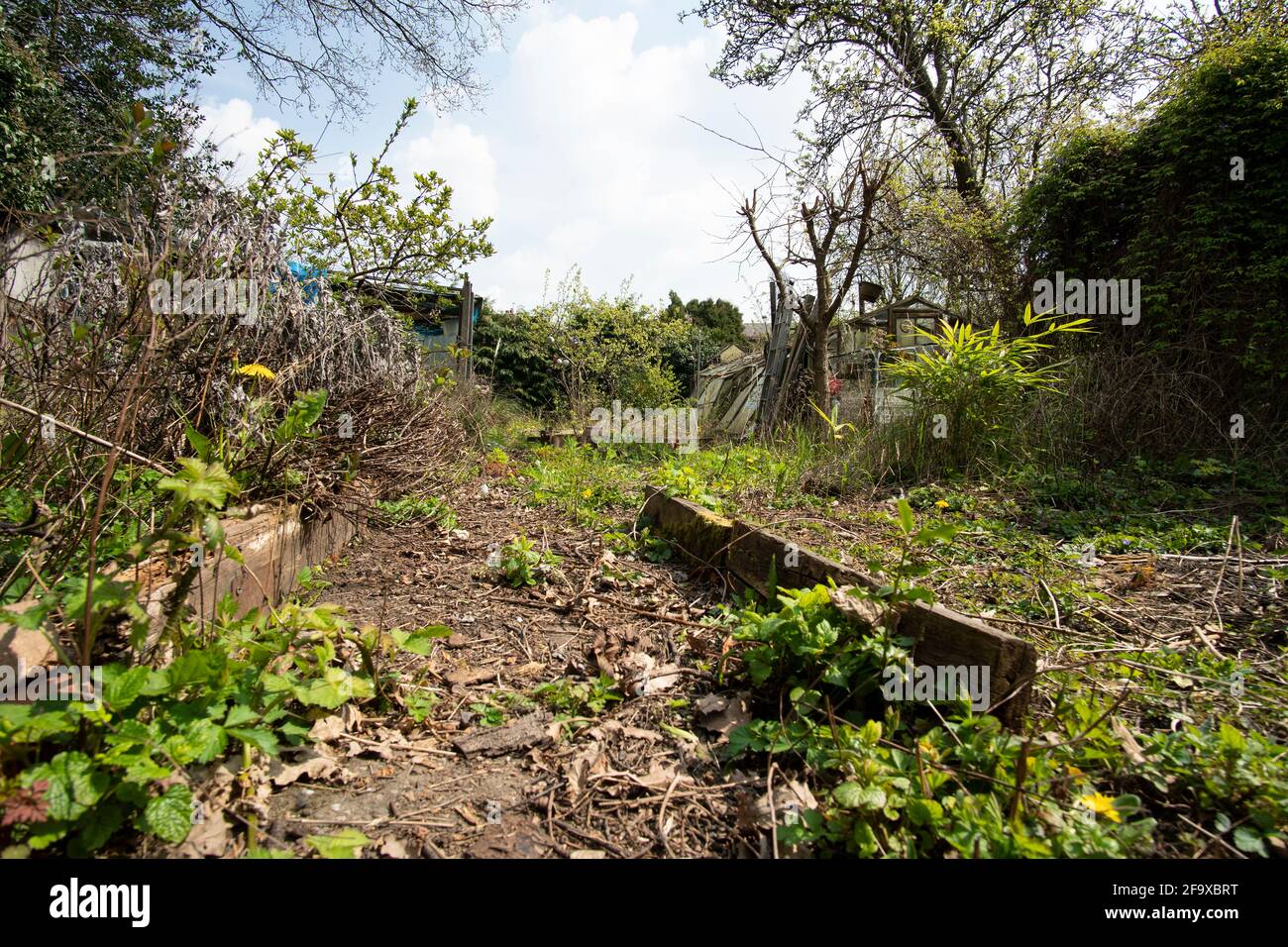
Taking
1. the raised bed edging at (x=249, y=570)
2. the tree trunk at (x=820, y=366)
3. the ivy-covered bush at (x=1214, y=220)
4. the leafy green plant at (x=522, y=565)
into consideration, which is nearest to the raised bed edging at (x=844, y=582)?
the leafy green plant at (x=522, y=565)

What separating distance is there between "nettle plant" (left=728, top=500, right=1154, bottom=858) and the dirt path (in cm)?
17

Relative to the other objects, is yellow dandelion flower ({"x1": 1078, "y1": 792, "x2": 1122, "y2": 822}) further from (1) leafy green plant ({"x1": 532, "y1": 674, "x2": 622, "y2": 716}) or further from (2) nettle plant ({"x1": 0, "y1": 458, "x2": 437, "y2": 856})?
(2) nettle plant ({"x1": 0, "y1": 458, "x2": 437, "y2": 856})

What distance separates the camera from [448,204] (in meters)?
5.28

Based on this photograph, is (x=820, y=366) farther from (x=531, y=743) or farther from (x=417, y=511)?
(x=531, y=743)

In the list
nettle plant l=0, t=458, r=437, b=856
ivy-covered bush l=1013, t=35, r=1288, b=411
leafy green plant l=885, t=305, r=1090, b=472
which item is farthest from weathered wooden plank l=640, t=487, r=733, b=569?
ivy-covered bush l=1013, t=35, r=1288, b=411

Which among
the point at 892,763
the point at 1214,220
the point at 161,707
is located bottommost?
the point at 892,763

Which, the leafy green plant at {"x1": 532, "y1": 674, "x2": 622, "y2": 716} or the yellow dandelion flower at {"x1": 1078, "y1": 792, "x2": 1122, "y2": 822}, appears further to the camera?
the leafy green plant at {"x1": 532, "y1": 674, "x2": 622, "y2": 716}

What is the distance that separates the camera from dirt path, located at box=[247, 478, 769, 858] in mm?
1372

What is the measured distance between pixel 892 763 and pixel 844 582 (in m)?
0.78

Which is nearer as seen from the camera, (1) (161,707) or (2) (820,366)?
(1) (161,707)

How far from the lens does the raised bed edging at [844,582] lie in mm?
1489

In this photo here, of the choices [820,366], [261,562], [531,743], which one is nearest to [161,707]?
[531,743]

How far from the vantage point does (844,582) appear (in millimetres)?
2090
